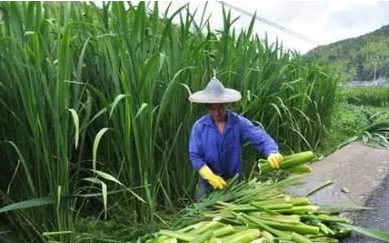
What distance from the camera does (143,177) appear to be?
9.00 feet

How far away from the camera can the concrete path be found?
299 centimetres

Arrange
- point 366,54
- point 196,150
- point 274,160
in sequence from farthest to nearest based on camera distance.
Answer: point 366,54
point 196,150
point 274,160

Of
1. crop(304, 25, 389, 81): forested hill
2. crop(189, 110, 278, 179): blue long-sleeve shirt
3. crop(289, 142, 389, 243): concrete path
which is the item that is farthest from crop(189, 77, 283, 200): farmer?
crop(304, 25, 389, 81): forested hill

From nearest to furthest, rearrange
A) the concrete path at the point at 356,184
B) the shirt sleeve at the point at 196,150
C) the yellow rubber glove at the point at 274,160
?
the yellow rubber glove at the point at 274,160
the shirt sleeve at the point at 196,150
the concrete path at the point at 356,184

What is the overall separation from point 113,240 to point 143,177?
0.39 m

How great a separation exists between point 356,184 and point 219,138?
1068 mm

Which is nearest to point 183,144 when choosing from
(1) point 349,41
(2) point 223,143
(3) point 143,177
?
(2) point 223,143

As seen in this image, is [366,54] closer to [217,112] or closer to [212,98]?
[217,112]

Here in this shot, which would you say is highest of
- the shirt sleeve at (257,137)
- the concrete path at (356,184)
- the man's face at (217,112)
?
the man's face at (217,112)

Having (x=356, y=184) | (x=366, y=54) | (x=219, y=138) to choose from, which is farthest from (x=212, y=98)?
(x=366, y=54)

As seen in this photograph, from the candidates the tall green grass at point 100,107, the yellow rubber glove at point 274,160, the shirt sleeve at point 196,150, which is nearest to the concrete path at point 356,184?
the yellow rubber glove at point 274,160

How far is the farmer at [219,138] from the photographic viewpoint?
286cm

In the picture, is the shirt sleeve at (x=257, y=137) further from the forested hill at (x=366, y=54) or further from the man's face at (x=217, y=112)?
the forested hill at (x=366, y=54)

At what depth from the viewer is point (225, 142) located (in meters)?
3.09
